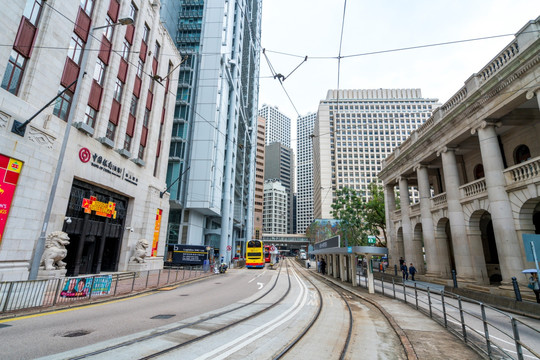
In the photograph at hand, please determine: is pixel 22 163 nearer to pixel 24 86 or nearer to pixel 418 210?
pixel 24 86

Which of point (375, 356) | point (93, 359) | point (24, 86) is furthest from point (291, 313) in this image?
point (24, 86)

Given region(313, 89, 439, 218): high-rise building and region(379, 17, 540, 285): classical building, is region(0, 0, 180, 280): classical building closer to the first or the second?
region(379, 17, 540, 285): classical building

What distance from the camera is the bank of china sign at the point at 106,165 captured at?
17953mm

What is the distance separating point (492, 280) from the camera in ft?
75.0

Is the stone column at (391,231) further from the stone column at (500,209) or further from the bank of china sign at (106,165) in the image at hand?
the bank of china sign at (106,165)

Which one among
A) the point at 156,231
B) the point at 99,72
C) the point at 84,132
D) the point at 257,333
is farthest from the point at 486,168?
the point at 99,72

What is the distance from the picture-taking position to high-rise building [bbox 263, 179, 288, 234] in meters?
165

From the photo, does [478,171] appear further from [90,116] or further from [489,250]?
[90,116]

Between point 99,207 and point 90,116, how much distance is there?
6.79 meters

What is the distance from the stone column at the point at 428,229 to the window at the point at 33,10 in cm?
3074

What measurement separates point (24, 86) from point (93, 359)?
1519 cm

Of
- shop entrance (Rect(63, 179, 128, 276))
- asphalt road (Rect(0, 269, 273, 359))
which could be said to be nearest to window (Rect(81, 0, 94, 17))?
shop entrance (Rect(63, 179, 128, 276))

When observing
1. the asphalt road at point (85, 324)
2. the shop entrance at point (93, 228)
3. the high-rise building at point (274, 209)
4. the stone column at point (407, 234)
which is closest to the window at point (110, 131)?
the shop entrance at point (93, 228)

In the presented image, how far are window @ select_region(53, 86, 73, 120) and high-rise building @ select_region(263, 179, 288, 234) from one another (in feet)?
491
